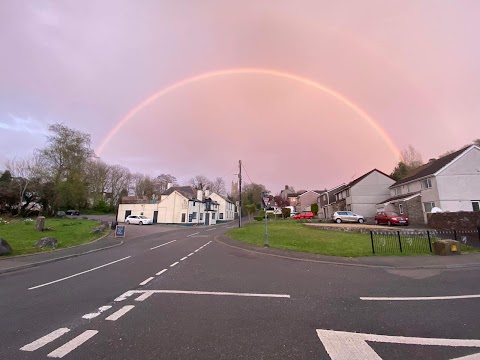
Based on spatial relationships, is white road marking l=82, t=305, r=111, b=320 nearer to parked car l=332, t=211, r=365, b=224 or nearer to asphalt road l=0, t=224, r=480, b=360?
asphalt road l=0, t=224, r=480, b=360

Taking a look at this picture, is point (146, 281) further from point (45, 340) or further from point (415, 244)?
point (415, 244)

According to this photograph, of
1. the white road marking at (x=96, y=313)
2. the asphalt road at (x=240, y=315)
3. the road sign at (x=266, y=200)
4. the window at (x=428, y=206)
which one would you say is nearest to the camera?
the asphalt road at (x=240, y=315)

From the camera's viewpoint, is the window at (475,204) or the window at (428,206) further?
the window at (428,206)

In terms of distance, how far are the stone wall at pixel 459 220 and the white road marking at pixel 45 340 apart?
91.3ft

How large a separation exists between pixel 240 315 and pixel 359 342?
2.24m

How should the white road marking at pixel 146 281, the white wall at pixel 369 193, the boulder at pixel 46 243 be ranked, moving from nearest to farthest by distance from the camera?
the white road marking at pixel 146 281 → the boulder at pixel 46 243 → the white wall at pixel 369 193

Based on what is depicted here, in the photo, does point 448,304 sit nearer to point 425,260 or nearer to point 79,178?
point 425,260

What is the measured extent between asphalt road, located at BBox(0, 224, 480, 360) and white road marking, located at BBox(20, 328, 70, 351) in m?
0.02

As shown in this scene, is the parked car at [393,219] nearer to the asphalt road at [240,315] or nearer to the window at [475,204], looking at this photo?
the window at [475,204]

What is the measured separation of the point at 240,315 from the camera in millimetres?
5227

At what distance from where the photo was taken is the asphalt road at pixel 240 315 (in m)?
3.80

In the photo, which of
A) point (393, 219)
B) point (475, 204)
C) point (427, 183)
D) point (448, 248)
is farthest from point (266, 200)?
point (475, 204)

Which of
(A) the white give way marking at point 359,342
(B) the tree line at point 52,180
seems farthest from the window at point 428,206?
(B) the tree line at point 52,180

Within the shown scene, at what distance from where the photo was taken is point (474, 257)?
12.1 m
